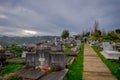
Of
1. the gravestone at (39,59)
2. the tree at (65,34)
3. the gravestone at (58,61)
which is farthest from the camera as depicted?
the tree at (65,34)

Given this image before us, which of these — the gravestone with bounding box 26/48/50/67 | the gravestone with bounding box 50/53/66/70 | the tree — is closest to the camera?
the gravestone with bounding box 50/53/66/70

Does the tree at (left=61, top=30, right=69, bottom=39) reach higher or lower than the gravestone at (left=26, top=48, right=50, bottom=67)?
higher

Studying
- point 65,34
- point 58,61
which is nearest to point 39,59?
point 58,61

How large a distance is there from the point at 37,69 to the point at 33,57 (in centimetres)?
99

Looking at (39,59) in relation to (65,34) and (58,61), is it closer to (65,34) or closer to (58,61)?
(58,61)

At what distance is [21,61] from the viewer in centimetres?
1395

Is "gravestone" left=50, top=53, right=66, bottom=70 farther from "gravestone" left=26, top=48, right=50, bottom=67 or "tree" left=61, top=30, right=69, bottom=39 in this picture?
"tree" left=61, top=30, right=69, bottom=39

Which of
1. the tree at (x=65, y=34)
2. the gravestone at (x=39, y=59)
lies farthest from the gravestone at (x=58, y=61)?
the tree at (x=65, y=34)

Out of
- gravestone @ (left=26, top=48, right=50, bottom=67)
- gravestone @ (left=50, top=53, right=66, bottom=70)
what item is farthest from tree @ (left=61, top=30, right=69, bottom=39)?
gravestone @ (left=50, top=53, right=66, bottom=70)

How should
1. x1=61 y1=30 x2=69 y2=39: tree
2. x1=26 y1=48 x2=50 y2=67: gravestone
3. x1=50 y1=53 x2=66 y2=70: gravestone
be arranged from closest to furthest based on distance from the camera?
x1=50 y1=53 x2=66 y2=70: gravestone, x1=26 y1=48 x2=50 y2=67: gravestone, x1=61 y1=30 x2=69 y2=39: tree

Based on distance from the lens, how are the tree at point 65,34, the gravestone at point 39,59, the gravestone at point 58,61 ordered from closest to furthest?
the gravestone at point 58,61, the gravestone at point 39,59, the tree at point 65,34

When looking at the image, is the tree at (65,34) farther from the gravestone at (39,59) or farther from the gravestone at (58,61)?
the gravestone at (58,61)

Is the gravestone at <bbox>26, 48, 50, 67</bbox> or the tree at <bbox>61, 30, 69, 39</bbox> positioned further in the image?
the tree at <bbox>61, 30, 69, 39</bbox>

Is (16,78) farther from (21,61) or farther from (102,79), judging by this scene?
(21,61)
